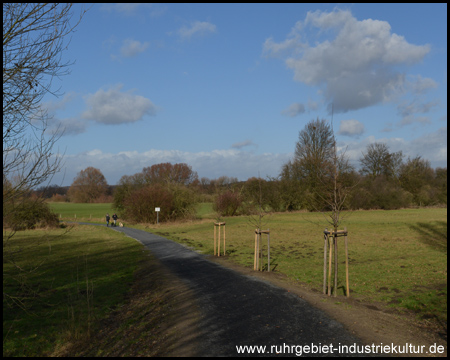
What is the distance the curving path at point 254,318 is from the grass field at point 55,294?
2.83 meters

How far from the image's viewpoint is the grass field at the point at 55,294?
723cm

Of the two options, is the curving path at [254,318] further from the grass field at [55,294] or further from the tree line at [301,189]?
the tree line at [301,189]

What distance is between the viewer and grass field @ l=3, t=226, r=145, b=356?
7229mm

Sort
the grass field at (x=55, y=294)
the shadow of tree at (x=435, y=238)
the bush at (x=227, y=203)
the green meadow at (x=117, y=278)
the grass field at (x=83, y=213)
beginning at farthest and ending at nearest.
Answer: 1. the grass field at (x=83, y=213)
2. the bush at (x=227, y=203)
3. the shadow of tree at (x=435, y=238)
4. the green meadow at (x=117, y=278)
5. the grass field at (x=55, y=294)

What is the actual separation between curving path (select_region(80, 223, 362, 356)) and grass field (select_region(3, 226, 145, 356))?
2.83 metres

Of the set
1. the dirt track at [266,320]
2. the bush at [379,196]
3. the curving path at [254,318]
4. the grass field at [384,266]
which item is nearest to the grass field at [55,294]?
the dirt track at [266,320]

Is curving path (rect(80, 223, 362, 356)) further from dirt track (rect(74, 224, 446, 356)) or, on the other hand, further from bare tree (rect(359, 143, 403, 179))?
bare tree (rect(359, 143, 403, 179))

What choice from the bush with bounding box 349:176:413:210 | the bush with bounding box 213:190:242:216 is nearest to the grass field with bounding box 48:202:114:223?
the bush with bounding box 213:190:242:216

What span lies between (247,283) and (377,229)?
72.4 feet

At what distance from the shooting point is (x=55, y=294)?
37.6ft

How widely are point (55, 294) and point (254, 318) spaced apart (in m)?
7.25

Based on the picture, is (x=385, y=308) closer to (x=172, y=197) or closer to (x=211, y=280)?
(x=211, y=280)

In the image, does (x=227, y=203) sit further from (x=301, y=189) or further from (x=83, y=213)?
(x=83, y=213)

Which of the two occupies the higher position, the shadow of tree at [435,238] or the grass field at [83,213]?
the shadow of tree at [435,238]
